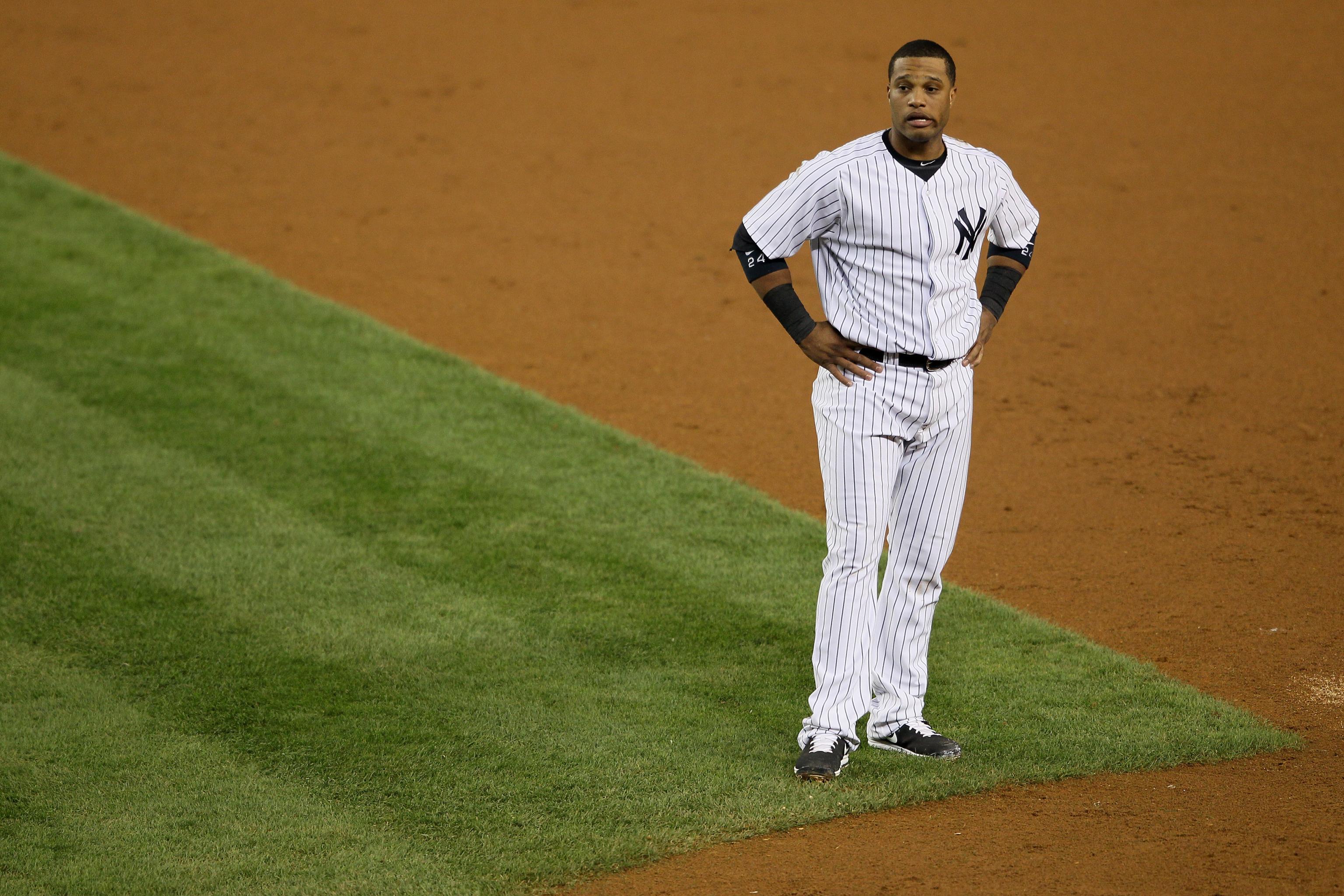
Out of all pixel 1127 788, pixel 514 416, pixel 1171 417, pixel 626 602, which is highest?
pixel 1171 417

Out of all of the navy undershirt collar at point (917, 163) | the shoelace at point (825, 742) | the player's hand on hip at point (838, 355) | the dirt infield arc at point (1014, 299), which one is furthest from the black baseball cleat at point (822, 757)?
the navy undershirt collar at point (917, 163)

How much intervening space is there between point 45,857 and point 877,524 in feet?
7.47

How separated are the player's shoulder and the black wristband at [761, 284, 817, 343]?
1.82 feet

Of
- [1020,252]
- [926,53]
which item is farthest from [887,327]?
[926,53]

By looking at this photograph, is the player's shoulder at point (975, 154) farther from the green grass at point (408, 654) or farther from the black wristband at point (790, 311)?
the green grass at point (408, 654)

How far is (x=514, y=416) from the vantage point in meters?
7.55

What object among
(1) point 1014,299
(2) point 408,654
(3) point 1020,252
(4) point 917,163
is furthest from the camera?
(1) point 1014,299

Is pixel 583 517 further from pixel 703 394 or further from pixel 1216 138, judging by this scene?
pixel 1216 138

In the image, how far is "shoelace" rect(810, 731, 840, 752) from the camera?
13.2ft

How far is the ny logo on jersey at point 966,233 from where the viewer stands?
12.6 feet

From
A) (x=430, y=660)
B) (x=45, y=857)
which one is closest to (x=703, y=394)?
(x=430, y=660)

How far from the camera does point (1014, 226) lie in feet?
13.4

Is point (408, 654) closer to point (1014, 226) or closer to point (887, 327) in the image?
point (887, 327)

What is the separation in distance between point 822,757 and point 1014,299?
5375 millimetres
